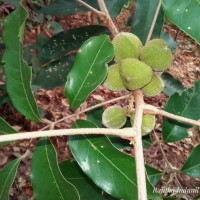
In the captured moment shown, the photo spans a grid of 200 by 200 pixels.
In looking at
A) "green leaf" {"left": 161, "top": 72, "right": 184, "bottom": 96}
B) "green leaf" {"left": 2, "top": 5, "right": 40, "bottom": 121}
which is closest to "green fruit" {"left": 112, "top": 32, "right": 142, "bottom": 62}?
"green leaf" {"left": 2, "top": 5, "right": 40, "bottom": 121}

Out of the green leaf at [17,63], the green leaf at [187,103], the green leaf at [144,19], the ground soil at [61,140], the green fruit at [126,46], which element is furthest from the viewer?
the ground soil at [61,140]

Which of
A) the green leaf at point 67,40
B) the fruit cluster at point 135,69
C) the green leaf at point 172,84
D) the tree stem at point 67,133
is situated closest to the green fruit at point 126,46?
the fruit cluster at point 135,69

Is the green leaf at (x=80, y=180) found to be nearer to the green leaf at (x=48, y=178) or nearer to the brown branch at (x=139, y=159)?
the green leaf at (x=48, y=178)

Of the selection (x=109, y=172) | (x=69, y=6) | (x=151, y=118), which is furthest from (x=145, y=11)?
(x=109, y=172)

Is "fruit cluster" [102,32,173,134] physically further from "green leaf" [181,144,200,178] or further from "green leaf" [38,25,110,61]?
"green leaf" [38,25,110,61]

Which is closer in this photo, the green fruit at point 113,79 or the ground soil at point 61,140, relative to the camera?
the green fruit at point 113,79

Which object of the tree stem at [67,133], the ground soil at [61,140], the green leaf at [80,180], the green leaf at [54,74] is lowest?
the ground soil at [61,140]

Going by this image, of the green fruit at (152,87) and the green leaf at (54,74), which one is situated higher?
the green fruit at (152,87)
